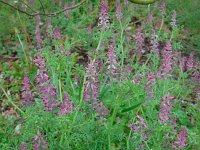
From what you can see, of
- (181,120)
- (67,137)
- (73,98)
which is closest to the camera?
(67,137)

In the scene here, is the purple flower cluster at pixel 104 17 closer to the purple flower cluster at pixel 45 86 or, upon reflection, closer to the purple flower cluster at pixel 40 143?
the purple flower cluster at pixel 45 86

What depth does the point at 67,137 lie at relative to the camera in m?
2.31

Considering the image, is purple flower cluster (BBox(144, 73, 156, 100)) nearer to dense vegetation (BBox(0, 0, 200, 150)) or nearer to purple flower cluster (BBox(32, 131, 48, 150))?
dense vegetation (BBox(0, 0, 200, 150))

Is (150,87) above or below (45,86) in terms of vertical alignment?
below

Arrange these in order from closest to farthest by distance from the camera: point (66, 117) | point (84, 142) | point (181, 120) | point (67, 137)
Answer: point (66, 117) < point (67, 137) < point (84, 142) < point (181, 120)

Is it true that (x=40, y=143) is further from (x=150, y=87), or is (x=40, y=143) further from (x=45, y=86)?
(x=150, y=87)

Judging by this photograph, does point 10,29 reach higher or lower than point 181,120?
higher

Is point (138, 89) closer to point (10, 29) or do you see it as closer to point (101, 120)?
point (101, 120)

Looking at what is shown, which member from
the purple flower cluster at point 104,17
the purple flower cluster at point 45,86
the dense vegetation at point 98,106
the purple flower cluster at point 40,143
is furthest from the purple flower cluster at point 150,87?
the purple flower cluster at point 40,143

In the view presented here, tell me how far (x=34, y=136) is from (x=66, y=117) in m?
0.37

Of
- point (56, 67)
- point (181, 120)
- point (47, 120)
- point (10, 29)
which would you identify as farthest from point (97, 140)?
point (10, 29)

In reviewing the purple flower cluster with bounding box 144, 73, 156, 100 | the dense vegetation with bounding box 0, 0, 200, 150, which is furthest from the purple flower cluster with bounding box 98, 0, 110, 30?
the purple flower cluster with bounding box 144, 73, 156, 100

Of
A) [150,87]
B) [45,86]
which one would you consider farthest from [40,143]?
[150,87]

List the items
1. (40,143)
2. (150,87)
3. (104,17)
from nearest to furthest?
(40,143), (104,17), (150,87)
